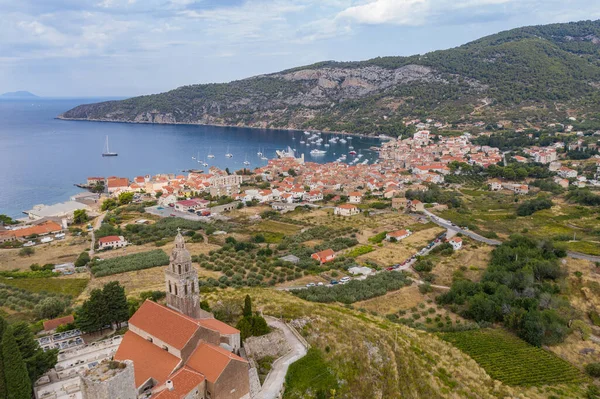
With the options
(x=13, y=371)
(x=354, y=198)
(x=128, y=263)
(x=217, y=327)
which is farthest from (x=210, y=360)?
(x=354, y=198)

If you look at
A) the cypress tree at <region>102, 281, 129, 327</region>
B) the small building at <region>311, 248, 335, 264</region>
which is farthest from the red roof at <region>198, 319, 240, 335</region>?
the small building at <region>311, 248, 335, 264</region>

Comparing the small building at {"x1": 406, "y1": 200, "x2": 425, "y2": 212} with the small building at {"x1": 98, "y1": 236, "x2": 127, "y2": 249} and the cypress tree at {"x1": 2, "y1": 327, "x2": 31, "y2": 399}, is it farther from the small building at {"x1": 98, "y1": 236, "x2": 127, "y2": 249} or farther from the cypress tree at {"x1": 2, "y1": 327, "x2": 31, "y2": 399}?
the cypress tree at {"x1": 2, "y1": 327, "x2": 31, "y2": 399}

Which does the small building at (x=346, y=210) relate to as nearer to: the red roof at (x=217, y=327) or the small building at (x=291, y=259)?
the small building at (x=291, y=259)

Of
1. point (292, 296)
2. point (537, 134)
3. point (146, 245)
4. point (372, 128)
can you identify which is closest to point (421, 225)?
point (292, 296)

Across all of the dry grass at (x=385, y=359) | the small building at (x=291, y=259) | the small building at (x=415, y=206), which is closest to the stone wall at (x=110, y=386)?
the dry grass at (x=385, y=359)

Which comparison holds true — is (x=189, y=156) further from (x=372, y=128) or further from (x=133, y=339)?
(x=133, y=339)

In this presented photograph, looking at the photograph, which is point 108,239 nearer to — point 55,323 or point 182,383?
point 55,323
